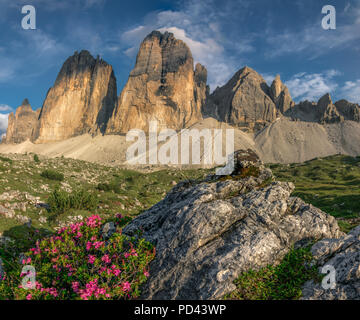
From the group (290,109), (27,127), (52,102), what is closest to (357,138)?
(290,109)

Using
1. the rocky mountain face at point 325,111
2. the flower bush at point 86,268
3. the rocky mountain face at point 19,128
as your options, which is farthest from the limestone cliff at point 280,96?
the rocky mountain face at point 19,128

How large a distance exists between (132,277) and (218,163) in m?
104

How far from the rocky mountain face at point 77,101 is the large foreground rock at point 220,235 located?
168m

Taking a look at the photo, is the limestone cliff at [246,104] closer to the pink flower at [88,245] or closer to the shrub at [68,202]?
the shrub at [68,202]

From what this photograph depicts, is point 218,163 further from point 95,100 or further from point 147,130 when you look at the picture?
point 95,100

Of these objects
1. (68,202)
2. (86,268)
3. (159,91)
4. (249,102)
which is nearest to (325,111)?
(249,102)

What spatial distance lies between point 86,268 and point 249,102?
587 feet

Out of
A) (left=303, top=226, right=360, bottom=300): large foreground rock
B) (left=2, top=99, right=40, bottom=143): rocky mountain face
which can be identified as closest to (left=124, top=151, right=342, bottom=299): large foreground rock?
(left=303, top=226, right=360, bottom=300): large foreground rock

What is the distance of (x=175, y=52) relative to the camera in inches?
6570

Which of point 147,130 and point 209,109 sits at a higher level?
point 209,109

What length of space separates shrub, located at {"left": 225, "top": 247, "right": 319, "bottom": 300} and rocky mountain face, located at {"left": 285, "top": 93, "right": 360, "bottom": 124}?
6845 inches

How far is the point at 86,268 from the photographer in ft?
21.9
